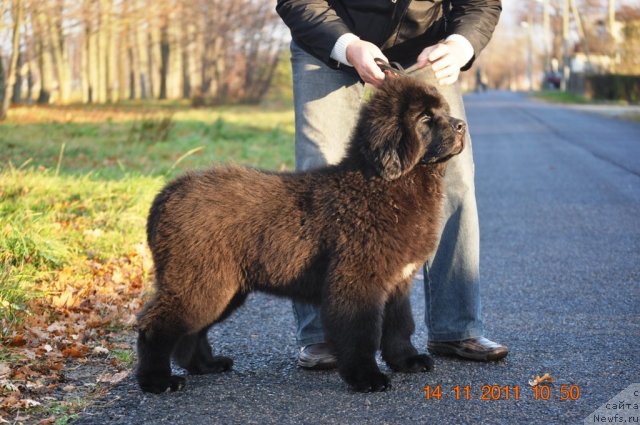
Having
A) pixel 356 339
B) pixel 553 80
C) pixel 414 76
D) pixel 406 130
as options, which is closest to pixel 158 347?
pixel 356 339

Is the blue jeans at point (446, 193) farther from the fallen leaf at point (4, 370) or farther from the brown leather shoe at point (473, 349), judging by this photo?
the fallen leaf at point (4, 370)

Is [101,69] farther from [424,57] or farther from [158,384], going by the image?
[158,384]

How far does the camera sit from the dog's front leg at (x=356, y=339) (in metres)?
4.11

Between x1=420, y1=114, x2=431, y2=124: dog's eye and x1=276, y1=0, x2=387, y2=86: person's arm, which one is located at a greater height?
x1=276, y1=0, x2=387, y2=86: person's arm

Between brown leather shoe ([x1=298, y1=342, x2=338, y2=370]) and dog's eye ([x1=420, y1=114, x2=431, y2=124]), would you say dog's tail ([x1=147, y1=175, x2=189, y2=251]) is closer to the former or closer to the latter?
brown leather shoe ([x1=298, y1=342, x2=338, y2=370])

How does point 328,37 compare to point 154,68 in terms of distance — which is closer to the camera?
point 328,37

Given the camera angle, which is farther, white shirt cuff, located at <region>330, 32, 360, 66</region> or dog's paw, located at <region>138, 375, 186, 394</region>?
white shirt cuff, located at <region>330, 32, 360, 66</region>

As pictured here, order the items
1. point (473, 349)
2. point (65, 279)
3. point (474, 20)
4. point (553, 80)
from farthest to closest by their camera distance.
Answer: point (553, 80), point (65, 279), point (474, 20), point (473, 349)

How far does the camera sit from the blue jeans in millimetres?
4758

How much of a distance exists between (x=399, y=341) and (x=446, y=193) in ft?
3.02

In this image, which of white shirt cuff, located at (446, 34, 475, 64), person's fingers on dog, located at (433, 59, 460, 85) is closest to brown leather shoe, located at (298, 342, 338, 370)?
person's fingers on dog, located at (433, 59, 460, 85)

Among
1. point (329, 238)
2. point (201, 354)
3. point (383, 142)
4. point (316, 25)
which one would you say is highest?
point (316, 25)

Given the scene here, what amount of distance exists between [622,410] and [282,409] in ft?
5.03

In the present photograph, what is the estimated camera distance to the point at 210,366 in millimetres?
4551
